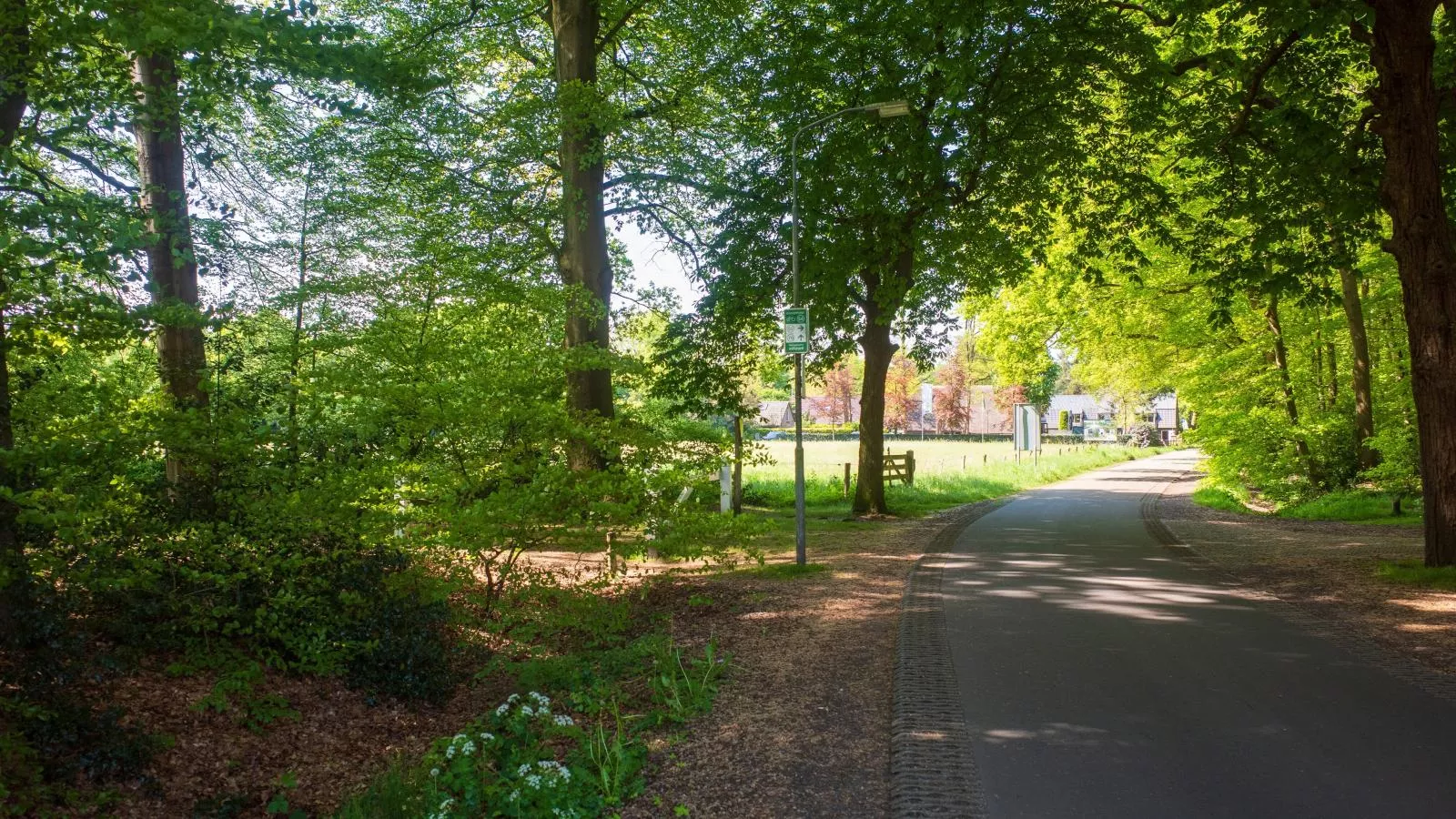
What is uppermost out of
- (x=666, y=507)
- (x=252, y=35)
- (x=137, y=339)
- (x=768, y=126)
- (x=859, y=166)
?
(x=768, y=126)

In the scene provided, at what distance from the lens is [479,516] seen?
752cm

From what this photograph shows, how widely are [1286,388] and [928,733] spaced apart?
851 inches

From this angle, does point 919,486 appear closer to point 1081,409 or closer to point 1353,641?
point 1353,641

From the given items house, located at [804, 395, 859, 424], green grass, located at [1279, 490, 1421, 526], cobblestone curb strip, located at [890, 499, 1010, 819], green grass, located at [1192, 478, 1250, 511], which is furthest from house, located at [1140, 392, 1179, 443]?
cobblestone curb strip, located at [890, 499, 1010, 819]

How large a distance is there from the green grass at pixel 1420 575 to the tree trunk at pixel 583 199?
1017 centimetres

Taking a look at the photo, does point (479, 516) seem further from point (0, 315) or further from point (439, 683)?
point (0, 315)

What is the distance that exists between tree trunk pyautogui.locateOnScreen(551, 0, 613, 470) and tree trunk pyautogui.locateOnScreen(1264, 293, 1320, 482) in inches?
635

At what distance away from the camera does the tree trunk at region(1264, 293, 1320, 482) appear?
22.0m

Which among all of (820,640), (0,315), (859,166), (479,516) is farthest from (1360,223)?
(0,315)

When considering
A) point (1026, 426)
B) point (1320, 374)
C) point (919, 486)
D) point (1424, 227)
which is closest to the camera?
point (1424, 227)

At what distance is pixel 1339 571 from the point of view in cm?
1095

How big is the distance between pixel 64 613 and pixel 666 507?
182 inches

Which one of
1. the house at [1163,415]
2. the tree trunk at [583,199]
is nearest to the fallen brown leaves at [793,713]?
the tree trunk at [583,199]

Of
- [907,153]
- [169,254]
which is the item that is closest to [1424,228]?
[907,153]
